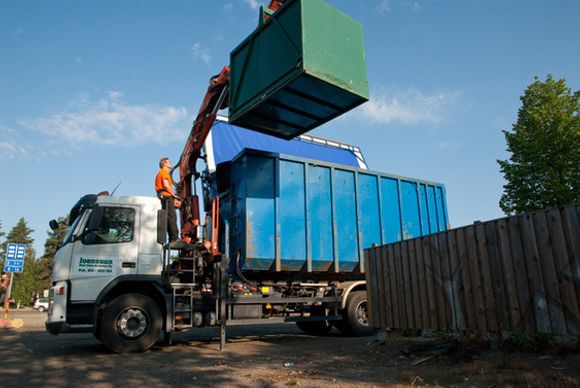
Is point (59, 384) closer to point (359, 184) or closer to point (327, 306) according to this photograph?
point (327, 306)

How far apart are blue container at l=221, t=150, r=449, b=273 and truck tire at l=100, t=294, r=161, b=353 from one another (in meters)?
1.92

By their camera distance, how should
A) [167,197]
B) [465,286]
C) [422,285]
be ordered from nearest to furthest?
[465,286] < [422,285] < [167,197]

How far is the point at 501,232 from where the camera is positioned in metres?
5.36

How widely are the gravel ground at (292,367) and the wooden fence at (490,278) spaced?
0.44 meters

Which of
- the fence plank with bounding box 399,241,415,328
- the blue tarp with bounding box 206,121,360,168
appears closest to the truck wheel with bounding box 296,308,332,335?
the fence plank with bounding box 399,241,415,328

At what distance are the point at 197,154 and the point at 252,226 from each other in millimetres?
2244

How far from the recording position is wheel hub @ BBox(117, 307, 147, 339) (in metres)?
7.13

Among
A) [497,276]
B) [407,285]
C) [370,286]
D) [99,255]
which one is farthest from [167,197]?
[497,276]

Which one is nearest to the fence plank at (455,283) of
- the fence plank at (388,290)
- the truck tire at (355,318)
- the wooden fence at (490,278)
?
the wooden fence at (490,278)

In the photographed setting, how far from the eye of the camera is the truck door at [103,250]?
7.23 m

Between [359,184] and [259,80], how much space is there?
12.7ft

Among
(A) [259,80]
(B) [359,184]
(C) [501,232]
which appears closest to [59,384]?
(A) [259,80]

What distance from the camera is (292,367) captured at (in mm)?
5637

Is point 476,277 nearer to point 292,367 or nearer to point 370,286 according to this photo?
point 370,286
